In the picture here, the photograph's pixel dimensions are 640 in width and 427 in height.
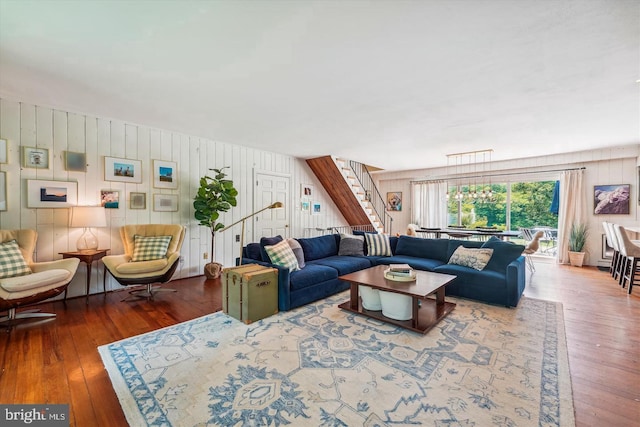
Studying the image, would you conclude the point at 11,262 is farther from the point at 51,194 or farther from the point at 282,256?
the point at 282,256

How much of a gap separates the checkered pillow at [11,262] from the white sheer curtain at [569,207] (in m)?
9.26

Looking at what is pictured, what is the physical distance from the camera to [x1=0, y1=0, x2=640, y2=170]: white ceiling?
1.84m

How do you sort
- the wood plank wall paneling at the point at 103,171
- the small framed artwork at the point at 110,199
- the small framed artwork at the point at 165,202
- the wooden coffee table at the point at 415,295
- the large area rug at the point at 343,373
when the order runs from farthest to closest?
the small framed artwork at the point at 165,202 < the small framed artwork at the point at 110,199 < the wood plank wall paneling at the point at 103,171 < the wooden coffee table at the point at 415,295 < the large area rug at the point at 343,373

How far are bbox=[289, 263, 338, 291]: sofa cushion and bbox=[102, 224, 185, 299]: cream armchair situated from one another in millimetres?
1705

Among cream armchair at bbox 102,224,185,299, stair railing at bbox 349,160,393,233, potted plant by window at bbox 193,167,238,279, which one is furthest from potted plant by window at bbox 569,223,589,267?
cream armchair at bbox 102,224,185,299

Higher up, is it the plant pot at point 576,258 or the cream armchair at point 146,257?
the cream armchair at point 146,257

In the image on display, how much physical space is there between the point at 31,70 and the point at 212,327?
302cm

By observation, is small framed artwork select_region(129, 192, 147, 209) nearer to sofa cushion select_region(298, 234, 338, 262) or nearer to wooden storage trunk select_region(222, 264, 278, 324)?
wooden storage trunk select_region(222, 264, 278, 324)

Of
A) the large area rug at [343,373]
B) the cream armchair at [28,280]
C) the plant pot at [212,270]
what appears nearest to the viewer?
the large area rug at [343,373]

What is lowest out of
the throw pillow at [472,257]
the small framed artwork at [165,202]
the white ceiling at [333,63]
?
the throw pillow at [472,257]

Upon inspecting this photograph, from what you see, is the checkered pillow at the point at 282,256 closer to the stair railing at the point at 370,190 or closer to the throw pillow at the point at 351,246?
the throw pillow at the point at 351,246

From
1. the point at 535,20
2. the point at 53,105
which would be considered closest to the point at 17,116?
the point at 53,105

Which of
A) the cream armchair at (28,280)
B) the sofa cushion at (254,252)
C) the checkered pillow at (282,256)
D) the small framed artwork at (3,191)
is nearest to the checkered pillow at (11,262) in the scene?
the cream armchair at (28,280)

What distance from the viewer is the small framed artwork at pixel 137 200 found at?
4273 millimetres
